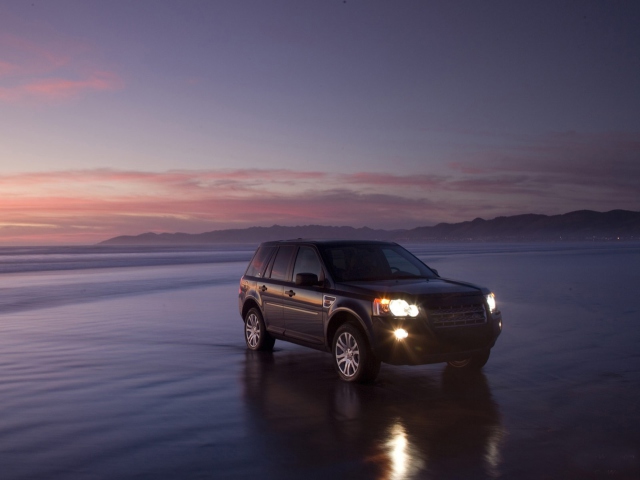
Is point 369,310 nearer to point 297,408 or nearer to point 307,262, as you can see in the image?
point 297,408

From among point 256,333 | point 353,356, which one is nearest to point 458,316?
point 353,356

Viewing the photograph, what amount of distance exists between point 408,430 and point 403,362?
6.65ft

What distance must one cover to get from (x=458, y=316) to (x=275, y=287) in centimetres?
333

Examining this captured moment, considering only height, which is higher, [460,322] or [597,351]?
[460,322]

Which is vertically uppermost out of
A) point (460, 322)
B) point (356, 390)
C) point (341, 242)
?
point (341, 242)

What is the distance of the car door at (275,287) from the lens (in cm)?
1101

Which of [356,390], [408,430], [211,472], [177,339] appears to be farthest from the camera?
[177,339]

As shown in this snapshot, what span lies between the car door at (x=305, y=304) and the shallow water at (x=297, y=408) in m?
0.54

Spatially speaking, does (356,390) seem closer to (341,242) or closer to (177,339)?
(341,242)

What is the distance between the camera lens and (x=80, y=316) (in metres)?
16.5

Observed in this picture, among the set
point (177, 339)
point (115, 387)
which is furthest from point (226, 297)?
point (115, 387)

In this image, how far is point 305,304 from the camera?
33.4ft

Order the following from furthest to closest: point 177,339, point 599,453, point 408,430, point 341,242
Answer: point 177,339, point 341,242, point 408,430, point 599,453

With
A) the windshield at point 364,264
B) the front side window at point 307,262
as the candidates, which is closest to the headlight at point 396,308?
the windshield at point 364,264
